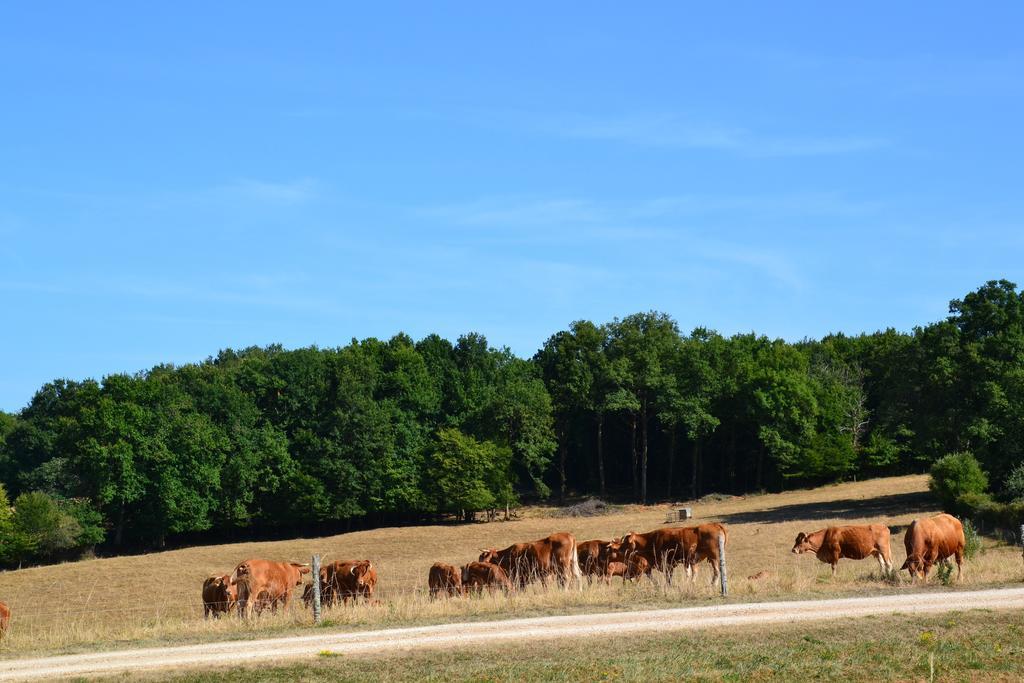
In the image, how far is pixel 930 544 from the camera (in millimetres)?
26516

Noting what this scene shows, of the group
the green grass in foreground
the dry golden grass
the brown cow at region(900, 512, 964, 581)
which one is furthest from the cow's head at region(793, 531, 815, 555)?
the green grass in foreground

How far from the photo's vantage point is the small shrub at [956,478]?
49062mm

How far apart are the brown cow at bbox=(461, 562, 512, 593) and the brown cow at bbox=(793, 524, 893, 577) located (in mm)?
8656

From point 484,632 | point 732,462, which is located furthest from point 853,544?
point 732,462

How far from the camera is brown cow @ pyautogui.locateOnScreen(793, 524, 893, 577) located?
2869 centimetres

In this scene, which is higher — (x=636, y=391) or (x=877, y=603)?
(x=636, y=391)

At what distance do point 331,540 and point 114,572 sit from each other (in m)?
15.7

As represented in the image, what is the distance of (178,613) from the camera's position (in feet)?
107

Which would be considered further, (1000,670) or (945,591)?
(945,591)

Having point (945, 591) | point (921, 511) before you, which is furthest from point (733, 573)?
point (921, 511)

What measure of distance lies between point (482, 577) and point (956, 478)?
101 ft

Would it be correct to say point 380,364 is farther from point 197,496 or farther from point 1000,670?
point 1000,670

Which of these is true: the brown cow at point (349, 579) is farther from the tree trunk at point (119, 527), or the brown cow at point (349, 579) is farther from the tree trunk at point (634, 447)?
the tree trunk at point (634, 447)

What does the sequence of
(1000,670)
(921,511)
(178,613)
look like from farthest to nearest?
(921,511)
(178,613)
(1000,670)
